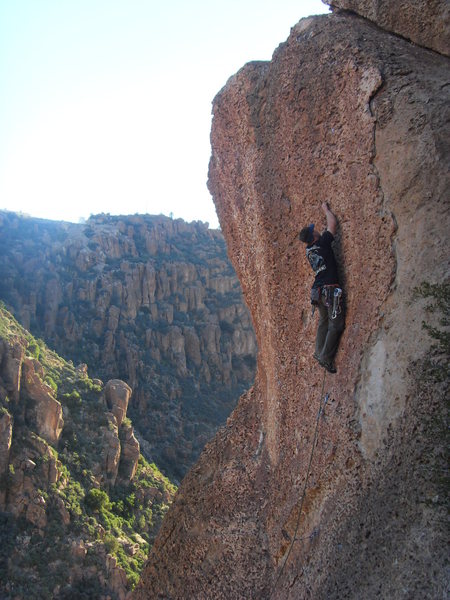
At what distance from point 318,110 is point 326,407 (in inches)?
122

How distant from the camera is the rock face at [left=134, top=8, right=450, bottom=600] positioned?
423 cm

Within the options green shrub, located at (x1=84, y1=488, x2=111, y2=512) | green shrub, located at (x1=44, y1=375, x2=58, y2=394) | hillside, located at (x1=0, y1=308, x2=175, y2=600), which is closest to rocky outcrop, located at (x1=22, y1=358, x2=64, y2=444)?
hillside, located at (x1=0, y1=308, x2=175, y2=600)

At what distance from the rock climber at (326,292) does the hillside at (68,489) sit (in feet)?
69.0

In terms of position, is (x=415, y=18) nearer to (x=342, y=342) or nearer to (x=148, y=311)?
(x=342, y=342)

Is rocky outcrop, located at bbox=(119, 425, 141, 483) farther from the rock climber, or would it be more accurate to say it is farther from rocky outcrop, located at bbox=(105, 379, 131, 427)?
the rock climber

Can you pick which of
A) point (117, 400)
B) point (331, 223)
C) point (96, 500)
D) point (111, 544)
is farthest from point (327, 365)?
point (117, 400)

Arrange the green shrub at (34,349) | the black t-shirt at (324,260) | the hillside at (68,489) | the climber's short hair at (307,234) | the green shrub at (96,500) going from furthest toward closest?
the green shrub at (34,349) → the green shrub at (96,500) → the hillside at (68,489) → the climber's short hair at (307,234) → the black t-shirt at (324,260)

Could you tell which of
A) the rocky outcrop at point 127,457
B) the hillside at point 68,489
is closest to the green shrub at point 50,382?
the hillside at point 68,489

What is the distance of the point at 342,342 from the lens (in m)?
5.56

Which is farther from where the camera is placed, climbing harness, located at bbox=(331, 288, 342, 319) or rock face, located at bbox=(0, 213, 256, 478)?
rock face, located at bbox=(0, 213, 256, 478)

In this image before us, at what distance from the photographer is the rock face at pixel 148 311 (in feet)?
178

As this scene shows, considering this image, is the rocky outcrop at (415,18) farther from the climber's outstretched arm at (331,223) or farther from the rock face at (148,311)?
the rock face at (148,311)

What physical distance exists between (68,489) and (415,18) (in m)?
28.2

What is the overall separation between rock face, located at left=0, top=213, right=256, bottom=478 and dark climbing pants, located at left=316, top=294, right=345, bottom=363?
4156cm
